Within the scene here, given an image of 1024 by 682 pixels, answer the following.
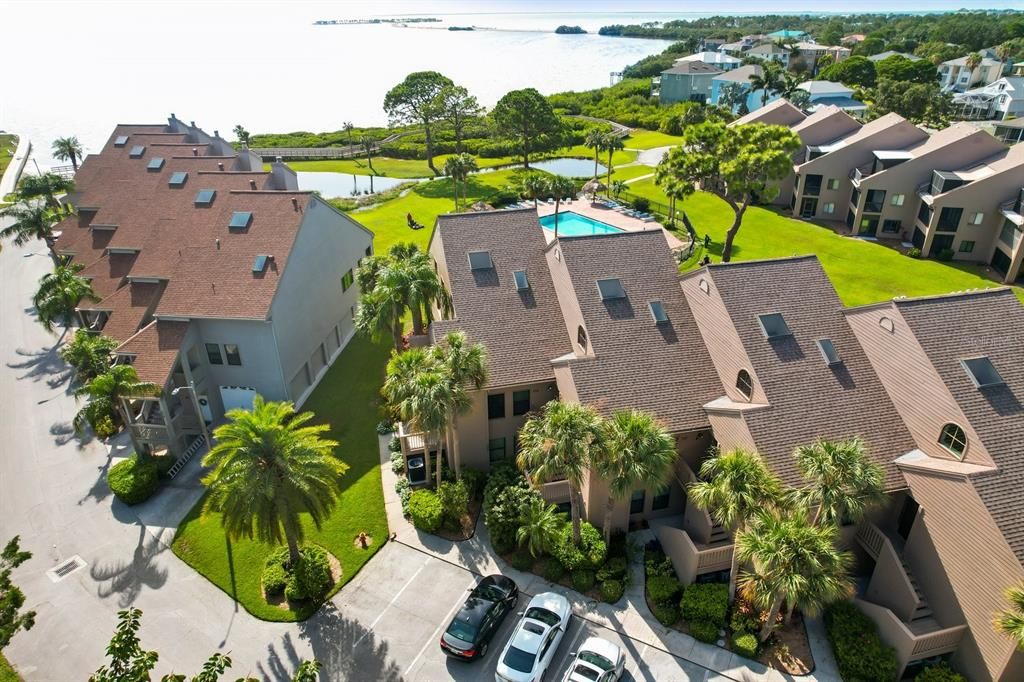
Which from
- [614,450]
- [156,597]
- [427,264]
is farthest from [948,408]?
[156,597]

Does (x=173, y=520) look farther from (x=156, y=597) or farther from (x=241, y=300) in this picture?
(x=241, y=300)

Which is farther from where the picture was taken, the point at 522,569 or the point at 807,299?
the point at 807,299

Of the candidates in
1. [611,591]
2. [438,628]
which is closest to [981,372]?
[611,591]

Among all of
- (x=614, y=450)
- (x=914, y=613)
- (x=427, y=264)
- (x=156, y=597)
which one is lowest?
(x=156, y=597)

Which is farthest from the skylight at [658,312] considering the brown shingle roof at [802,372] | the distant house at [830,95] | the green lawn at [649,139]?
the distant house at [830,95]

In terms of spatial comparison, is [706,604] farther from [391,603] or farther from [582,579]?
[391,603]

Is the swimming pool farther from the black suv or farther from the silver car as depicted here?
the silver car

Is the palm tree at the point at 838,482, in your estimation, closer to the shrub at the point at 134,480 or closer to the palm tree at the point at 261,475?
the palm tree at the point at 261,475
